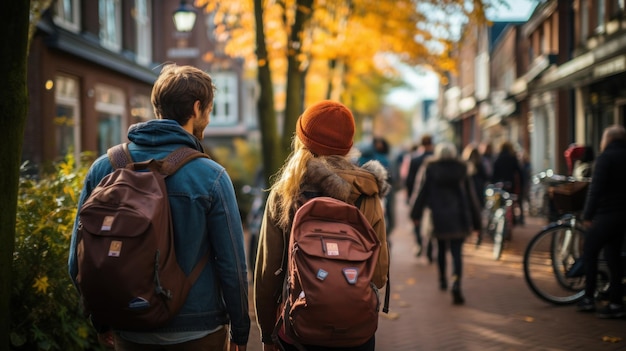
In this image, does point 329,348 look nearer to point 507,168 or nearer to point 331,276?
point 331,276

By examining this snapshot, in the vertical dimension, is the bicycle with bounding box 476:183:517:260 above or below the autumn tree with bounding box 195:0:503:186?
below

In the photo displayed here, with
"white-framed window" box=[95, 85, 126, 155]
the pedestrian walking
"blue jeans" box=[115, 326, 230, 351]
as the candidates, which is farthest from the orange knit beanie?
"white-framed window" box=[95, 85, 126, 155]

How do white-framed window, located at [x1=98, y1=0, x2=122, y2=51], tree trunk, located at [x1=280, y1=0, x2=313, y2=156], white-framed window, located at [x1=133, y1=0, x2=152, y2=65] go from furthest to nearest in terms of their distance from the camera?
white-framed window, located at [x1=133, y1=0, x2=152, y2=65], white-framed window, located at [x1=98, y1=0, x2=122, y2=51], tree trunk, located at [x1=280, y1=0, x2=313, y2=156]

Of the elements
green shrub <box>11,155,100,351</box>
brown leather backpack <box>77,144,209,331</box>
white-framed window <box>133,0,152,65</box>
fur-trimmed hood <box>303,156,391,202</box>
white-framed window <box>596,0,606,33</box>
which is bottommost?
green shrub <box>11,155,100,351</box>

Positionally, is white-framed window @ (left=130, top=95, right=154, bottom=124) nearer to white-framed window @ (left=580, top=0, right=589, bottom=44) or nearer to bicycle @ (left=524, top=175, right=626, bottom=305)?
white-framed window @ (left=580, top=0, right=589, bottom=44)

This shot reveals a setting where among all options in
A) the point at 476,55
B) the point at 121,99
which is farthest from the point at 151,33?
the point at 476,55

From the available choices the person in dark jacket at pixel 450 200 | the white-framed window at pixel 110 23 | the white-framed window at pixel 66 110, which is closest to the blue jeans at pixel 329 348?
the person in dark jacket at pixel 450 200

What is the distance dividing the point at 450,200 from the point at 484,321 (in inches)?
70.3

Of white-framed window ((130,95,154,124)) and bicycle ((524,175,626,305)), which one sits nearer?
bicycle ((524,175,626,305))

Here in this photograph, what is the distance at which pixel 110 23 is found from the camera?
19.8m

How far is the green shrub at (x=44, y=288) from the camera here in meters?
4.79

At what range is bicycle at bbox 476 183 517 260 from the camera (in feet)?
39.2

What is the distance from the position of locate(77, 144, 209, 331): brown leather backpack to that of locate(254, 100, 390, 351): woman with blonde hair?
0.60 meters

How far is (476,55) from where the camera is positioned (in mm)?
43812
